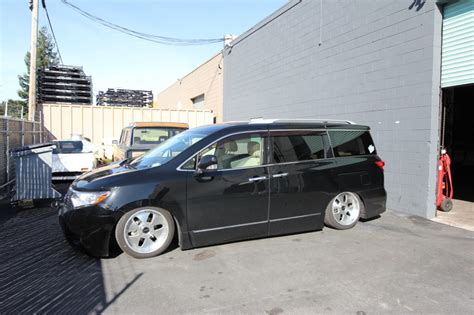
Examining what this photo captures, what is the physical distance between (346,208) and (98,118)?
1596 cm

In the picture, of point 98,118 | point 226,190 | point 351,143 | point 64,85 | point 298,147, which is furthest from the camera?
point 64,85

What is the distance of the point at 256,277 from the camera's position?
4.07 metres

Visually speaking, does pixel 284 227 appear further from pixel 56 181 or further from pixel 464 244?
pixel 56 181

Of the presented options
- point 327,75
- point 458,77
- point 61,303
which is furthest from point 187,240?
point 327,75

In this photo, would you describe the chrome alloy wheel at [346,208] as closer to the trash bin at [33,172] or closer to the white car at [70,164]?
the trash bin at [33,172]

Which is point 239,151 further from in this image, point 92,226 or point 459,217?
point 459,217

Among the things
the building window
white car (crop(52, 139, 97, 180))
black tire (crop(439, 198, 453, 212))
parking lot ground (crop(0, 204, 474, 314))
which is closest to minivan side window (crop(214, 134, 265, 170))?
parking lot ground (crop(0, 204, 474, 314))

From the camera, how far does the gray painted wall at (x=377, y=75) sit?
698cm

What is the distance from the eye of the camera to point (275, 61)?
12.6 m

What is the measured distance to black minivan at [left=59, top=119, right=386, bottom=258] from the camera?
4438 millimetres

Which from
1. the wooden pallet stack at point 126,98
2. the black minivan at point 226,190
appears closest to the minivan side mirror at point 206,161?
the black minivan at point 226,190

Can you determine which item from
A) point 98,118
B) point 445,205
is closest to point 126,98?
point 98,118

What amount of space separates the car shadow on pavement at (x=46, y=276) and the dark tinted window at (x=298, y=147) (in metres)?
2.60

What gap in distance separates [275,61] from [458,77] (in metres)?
6.86
